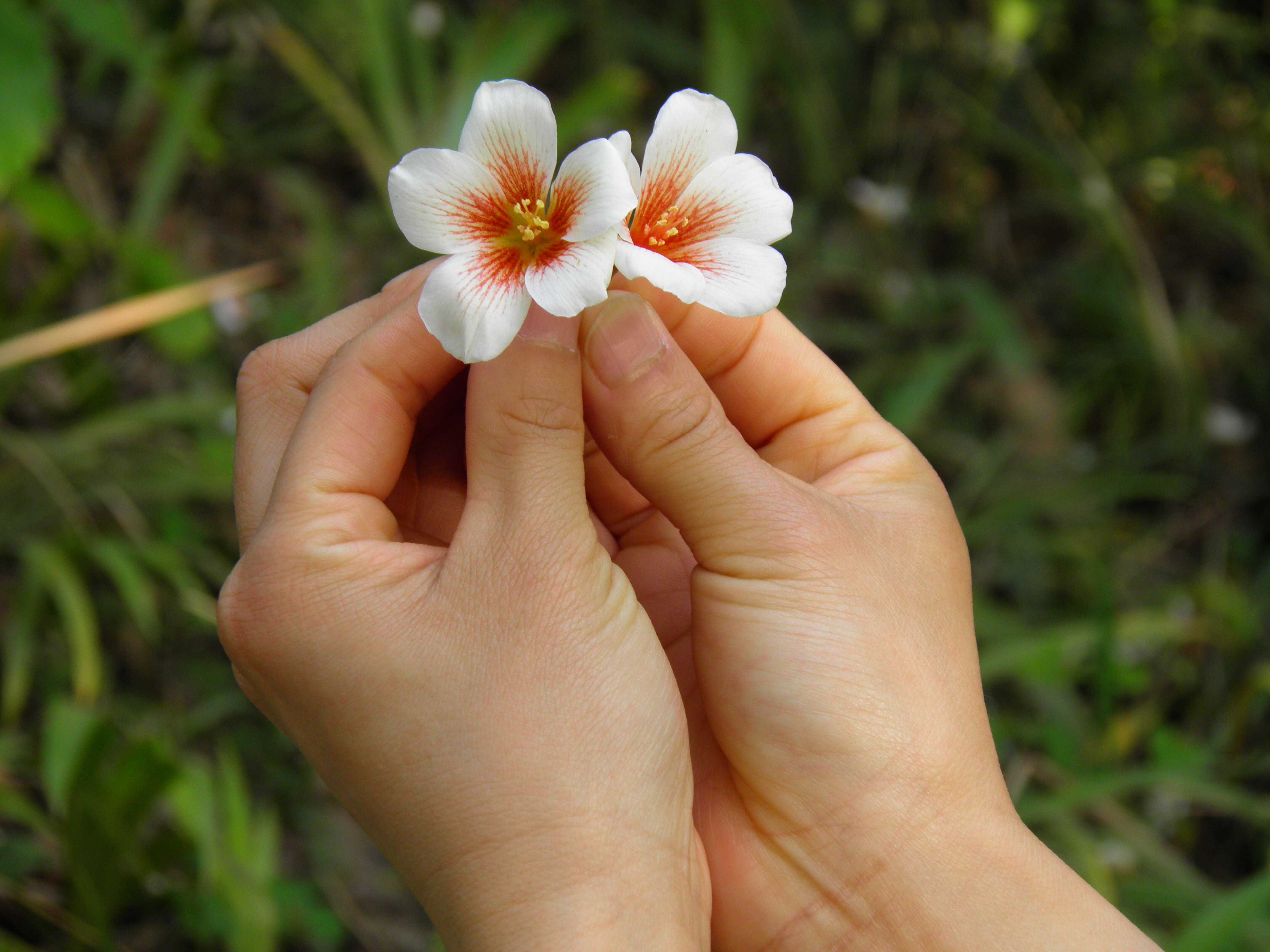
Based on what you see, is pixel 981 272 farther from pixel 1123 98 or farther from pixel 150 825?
pixel 150 825

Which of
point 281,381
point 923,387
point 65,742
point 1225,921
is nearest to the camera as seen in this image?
point 281,381

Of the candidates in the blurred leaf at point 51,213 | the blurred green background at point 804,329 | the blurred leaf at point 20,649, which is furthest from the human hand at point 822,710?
the blurred leaf at point 51,213

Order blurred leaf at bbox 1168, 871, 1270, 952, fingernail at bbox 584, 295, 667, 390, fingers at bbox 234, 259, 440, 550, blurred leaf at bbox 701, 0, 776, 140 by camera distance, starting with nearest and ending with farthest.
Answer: fingernail at bbox 584, 295, 667, 390 < fingers at bbox 234, 259, 440, 550 < blurred leaf at bbox 1168, 871, 1270, 952 < blurred leaf at bbox 701, 0, 776, 140

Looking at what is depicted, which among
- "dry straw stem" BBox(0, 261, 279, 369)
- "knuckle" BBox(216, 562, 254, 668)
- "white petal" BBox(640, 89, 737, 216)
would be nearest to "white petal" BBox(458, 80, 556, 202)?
"white petal" BBox(640, 89, 737, 216)

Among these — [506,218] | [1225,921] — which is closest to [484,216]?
[506,218]

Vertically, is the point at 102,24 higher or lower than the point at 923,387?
higher

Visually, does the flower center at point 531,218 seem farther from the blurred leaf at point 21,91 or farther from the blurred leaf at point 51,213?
the blurred leaf at point 51,213

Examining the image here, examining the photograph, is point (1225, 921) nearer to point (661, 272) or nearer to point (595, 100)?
point (661, 272)

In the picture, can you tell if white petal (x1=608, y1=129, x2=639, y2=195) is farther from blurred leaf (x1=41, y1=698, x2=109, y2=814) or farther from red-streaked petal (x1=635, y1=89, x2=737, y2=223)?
blurred leaf (x1=41, y1=698, x2=109, y2=814)
